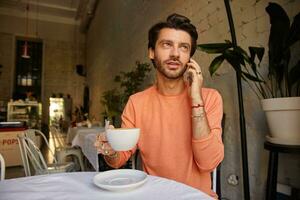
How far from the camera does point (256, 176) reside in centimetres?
175

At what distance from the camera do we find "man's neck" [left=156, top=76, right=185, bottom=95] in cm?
130

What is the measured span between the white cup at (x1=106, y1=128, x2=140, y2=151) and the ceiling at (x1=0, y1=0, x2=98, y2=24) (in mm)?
8266

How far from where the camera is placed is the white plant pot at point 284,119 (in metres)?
1.19

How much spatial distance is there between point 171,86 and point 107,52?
5.93 m

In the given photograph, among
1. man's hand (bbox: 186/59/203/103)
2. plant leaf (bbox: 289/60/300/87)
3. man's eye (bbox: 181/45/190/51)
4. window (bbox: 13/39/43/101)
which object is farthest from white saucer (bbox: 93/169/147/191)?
window (bbox: 13/39/43/101)

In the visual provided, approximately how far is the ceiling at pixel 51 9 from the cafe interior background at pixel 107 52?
34mm

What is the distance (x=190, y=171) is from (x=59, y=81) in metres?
10.2

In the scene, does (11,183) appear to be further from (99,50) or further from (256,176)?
(99,50)

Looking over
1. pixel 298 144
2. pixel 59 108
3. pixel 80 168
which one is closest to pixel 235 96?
pixel 298 144

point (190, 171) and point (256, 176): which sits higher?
point (190, 171)

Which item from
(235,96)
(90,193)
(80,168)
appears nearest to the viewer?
(90,193)

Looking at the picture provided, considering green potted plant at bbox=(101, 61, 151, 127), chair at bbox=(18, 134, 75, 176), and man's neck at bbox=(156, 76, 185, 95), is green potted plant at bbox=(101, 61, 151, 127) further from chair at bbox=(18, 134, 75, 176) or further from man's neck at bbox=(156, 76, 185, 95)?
man's neck at bbox=(156, 76, 185, 95)

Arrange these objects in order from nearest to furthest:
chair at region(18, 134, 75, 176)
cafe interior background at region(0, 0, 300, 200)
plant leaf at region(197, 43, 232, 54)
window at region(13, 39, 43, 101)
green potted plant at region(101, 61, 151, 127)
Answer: plant leaf at region(197, 43, 232, 54), cafe interior background at region(0, 0, 300, 200), chair at region(18, 134, 75, 176), green potted plant at region(101, 61, 151, 127), window at region(13, 39, 43, 101)

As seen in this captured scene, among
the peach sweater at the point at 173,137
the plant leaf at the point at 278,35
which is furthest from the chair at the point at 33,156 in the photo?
the plant leaf at the point at 278,35
